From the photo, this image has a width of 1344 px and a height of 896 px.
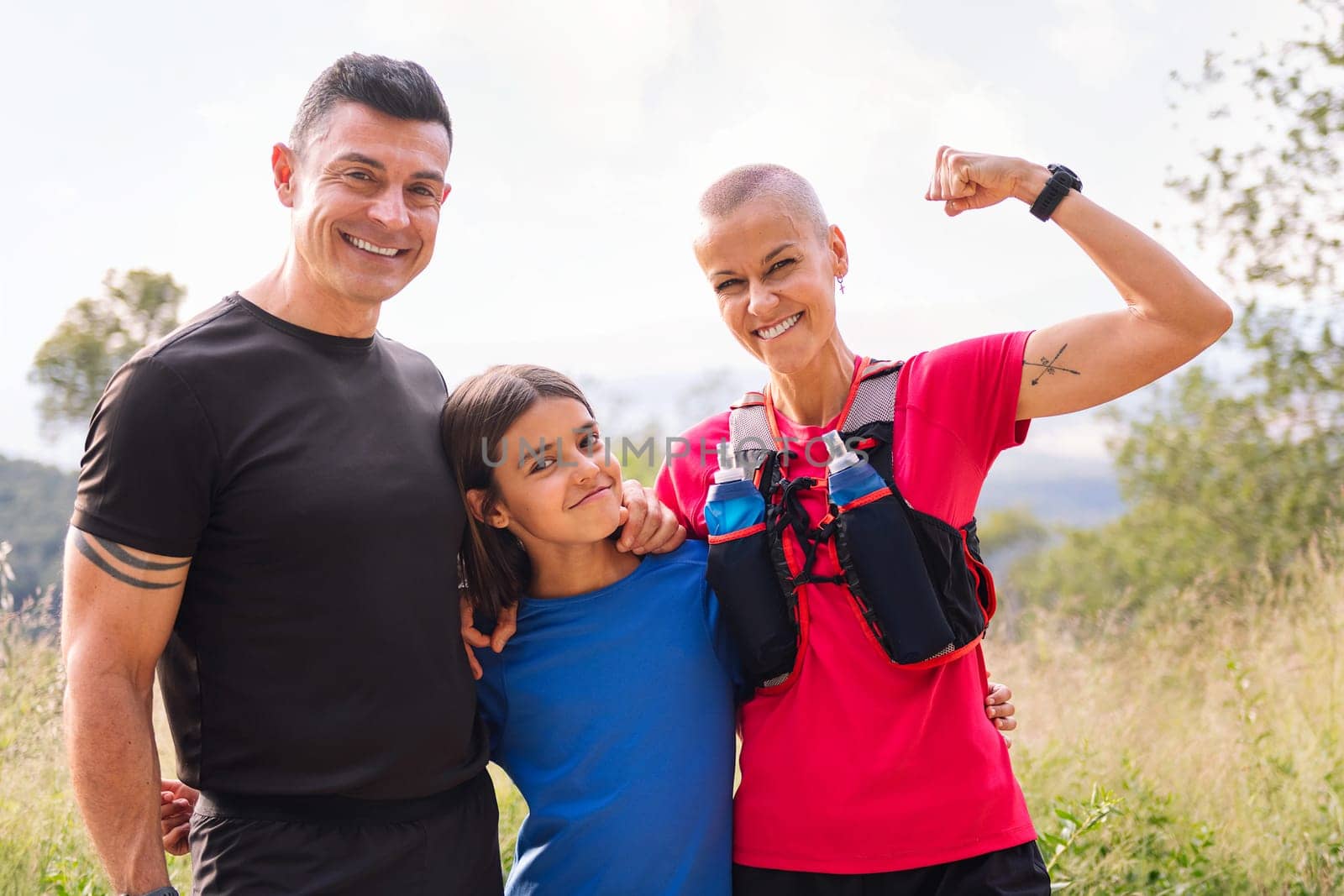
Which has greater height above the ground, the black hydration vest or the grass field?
the black hydration vest

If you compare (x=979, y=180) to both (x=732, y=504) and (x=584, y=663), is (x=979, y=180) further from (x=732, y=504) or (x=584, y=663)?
(x=584, y=663)

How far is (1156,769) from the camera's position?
502cm

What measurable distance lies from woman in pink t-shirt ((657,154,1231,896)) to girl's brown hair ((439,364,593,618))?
0.62 m

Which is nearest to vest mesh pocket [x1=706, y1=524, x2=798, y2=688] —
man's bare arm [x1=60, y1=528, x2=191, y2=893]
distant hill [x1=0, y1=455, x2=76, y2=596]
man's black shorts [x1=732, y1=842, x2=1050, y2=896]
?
man's black shorts [x1=732, y1=842, x2=1050, y2=896]

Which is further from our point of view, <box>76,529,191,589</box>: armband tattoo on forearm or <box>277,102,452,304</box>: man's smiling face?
<box>277,102,452,304</box>: man's smiling face

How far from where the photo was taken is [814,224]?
9.05 feet

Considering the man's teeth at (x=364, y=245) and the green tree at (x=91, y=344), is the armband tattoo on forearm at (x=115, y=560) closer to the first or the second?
the man's teeth at (x=364, y=245)

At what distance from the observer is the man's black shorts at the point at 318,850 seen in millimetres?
2191

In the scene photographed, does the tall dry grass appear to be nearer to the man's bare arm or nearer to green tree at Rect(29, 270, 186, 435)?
the man's bare arm

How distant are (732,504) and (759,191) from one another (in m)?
0.79

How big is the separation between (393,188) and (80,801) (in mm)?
1461

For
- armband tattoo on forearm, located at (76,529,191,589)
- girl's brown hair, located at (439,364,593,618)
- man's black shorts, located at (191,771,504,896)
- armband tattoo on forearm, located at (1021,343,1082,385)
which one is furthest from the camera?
girl's brown hair, located at (439,364,593,618)

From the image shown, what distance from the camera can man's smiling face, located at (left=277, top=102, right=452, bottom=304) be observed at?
246 cm

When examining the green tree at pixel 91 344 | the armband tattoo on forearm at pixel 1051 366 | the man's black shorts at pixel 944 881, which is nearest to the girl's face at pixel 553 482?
the man's black shorts at pixel 944 881
